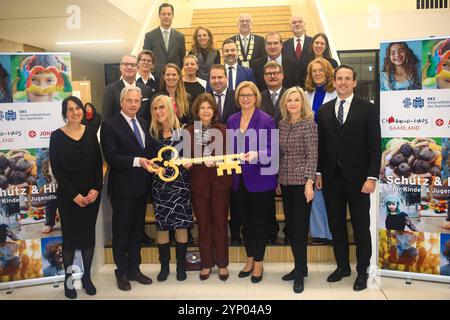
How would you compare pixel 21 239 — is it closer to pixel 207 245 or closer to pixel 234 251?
pixel 207 245

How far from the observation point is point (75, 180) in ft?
11.1

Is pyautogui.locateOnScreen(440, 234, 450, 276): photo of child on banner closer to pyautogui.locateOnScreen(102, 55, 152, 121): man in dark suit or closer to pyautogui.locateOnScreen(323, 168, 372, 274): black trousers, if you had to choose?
pyautogui.locateOnScreen(323, 168, 372, 274): black trousers

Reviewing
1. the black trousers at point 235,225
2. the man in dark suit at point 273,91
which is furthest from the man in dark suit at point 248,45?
the black trousers at point 235,225

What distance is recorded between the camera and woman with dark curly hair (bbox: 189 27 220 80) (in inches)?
185

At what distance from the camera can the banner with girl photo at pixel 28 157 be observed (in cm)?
353

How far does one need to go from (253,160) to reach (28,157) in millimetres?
1841

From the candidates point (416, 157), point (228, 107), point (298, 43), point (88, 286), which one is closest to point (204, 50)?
point (298, 43)

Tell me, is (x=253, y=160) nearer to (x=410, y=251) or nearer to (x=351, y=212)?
(x=351, y=212)

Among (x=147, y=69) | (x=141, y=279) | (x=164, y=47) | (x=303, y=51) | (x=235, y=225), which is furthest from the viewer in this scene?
(x=164, y=47)

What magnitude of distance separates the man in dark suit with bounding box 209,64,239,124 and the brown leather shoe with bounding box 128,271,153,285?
149 centimetres

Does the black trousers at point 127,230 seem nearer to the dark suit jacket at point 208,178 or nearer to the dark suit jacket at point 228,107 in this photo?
the dark suit jacket at point 208,178

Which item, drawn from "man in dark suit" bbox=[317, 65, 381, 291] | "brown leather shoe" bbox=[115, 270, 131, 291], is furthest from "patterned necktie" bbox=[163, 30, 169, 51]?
"brown leather shoe" bbox=[115, 270, 131, 291]

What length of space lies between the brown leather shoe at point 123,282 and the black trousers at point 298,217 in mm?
1389

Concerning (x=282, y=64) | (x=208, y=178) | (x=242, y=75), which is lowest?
(x=208, y=178)
